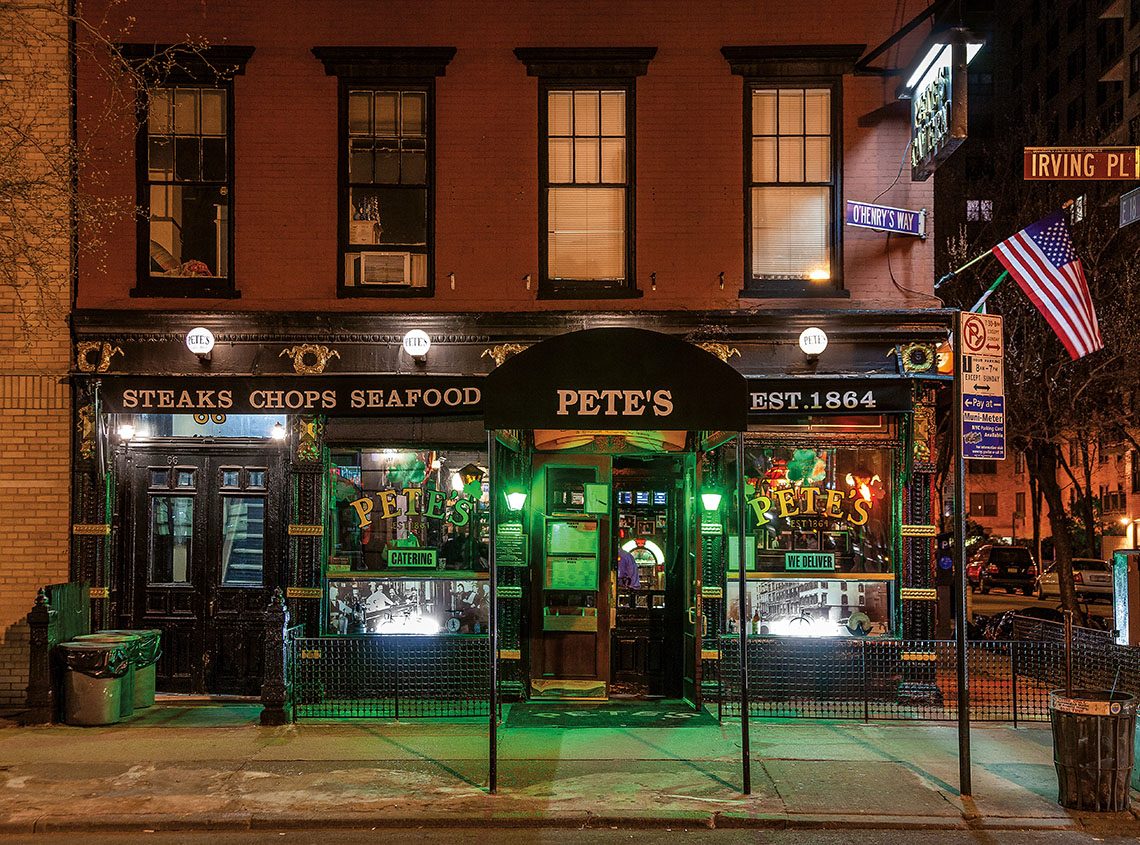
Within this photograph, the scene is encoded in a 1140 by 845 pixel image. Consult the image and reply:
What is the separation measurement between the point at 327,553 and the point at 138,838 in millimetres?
4627

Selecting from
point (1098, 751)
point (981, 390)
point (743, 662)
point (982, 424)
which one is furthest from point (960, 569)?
point (743, 662)

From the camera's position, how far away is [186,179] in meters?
12.2

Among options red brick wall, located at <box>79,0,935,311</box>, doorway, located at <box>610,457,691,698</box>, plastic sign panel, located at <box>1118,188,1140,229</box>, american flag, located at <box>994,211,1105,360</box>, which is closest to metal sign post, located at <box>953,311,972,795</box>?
american flag, located at <box>994,211,1105,360</box>

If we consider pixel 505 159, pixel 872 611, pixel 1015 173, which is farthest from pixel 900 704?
pixel 1015 173

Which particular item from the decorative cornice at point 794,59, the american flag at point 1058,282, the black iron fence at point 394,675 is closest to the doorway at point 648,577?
the black iron fence at point 394,675

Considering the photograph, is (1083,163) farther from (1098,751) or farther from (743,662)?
(743,662)

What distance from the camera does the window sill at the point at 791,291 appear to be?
11969 millimetres

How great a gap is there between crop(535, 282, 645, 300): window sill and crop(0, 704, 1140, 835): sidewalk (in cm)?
483

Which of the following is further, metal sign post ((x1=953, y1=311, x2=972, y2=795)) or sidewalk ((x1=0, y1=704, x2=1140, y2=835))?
metal sign post ((x1=953, y1=311, x2=972, y2=795))

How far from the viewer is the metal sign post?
800 cm

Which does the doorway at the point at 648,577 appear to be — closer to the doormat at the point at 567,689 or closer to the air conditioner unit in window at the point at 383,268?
the doormat at the point at 567,689

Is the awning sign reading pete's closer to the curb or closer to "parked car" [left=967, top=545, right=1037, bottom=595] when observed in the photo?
the curb

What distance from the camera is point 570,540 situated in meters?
11.9

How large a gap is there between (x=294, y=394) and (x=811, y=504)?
600 cm
